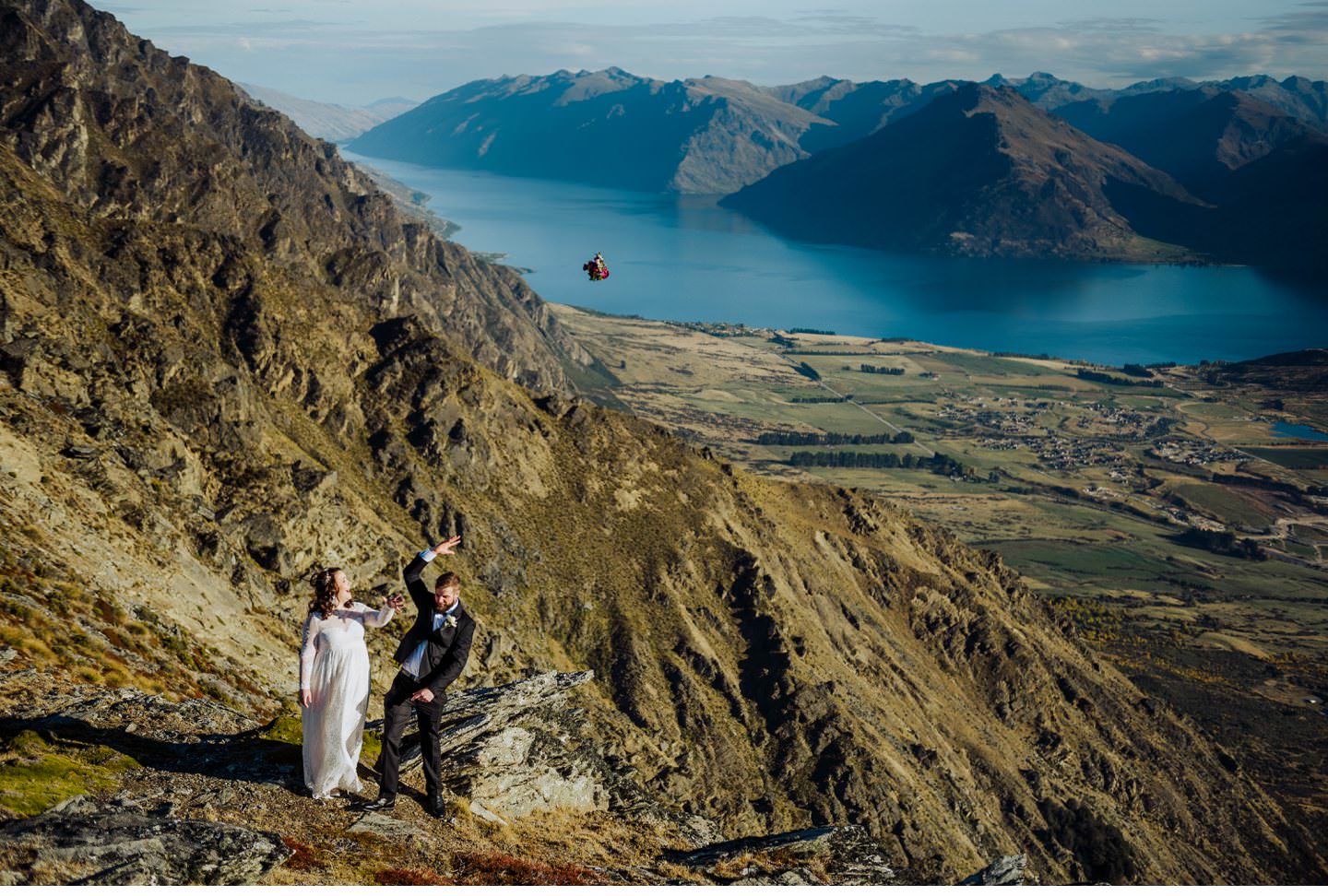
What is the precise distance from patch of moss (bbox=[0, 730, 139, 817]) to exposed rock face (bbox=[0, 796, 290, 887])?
1.65 feet

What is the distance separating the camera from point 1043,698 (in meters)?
105

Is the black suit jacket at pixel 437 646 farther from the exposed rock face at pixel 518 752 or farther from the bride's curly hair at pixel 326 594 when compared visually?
the exposed rock face at pixel 518 752

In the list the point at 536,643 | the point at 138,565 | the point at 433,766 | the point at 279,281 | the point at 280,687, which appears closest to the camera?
the point at 433,766

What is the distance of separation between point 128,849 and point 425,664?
567 centimetres

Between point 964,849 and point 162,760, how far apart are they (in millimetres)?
70724

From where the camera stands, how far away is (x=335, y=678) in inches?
738

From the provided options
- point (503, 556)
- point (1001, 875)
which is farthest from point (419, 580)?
point (503, 556)

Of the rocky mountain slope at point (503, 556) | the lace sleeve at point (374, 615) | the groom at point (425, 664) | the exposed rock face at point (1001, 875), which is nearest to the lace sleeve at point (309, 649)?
the lace sleeve at point (374, 615)

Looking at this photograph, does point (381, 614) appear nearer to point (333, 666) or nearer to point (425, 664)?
point (333, 666)

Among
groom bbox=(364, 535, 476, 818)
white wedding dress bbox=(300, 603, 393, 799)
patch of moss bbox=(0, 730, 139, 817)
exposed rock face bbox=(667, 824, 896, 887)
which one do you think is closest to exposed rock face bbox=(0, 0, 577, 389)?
patch of moss bbox=(0, 730, 139, 817)

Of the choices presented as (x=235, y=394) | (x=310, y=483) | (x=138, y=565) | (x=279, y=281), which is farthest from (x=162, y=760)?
(x=279, y=281)

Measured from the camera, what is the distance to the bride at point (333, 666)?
18406mm

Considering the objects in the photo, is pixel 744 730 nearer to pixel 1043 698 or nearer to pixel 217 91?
pixel 1043 698

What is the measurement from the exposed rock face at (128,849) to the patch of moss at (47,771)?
1.65 ft
